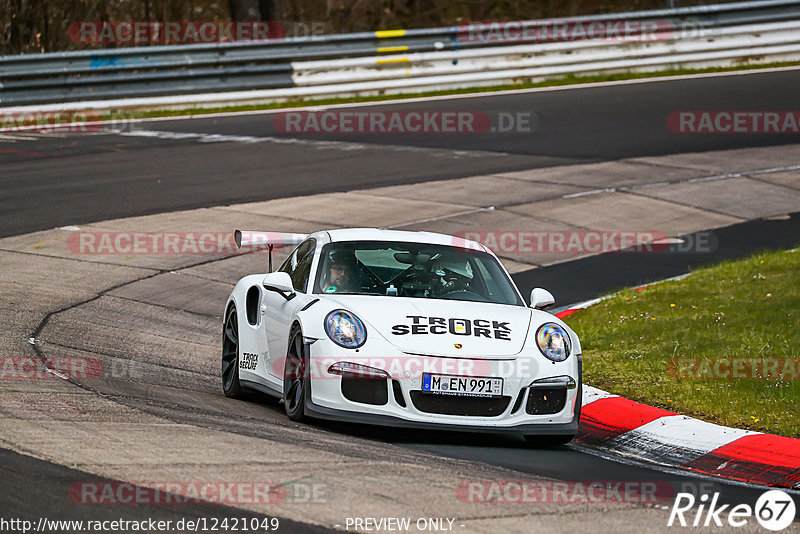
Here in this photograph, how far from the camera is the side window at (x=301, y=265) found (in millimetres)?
8766

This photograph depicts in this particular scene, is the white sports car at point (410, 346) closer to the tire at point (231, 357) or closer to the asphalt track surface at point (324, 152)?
the tire at point (231, 357)

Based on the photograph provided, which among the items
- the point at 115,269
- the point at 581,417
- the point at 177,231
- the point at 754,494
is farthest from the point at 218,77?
the point at 754,494

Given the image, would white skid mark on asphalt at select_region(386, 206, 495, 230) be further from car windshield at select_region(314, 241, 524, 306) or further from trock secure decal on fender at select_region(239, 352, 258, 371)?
trock secure decal on fender at select_region(239, 352, 258, 371)

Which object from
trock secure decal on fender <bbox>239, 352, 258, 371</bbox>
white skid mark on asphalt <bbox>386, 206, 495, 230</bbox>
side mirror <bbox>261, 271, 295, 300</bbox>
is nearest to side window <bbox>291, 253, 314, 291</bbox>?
side mirror <bbox>261, 271, 295, 300</bbox>

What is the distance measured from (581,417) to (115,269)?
20.2 ft

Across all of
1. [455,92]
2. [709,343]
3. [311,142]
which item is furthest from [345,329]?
[455,92]

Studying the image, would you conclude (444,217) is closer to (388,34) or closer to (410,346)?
(410,346)

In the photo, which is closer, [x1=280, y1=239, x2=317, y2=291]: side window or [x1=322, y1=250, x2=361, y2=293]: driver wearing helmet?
[x1=322, y1=250, x2=361, y2=293]: driver wearing helmet

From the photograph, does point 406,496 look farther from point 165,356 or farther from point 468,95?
point 468,95

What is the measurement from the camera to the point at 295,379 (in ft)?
25.9

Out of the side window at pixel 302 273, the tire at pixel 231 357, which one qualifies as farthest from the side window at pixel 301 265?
the tire at pixel 231 357

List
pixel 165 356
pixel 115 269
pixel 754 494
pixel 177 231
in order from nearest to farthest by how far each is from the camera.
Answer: pixel 754 494, pixel 165 356, pixel 115 269, pixel 177 231

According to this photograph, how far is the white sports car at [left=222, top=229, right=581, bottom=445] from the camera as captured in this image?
7461 mm

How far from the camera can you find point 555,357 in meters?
7.83
